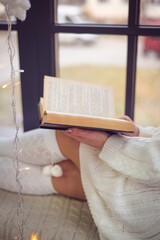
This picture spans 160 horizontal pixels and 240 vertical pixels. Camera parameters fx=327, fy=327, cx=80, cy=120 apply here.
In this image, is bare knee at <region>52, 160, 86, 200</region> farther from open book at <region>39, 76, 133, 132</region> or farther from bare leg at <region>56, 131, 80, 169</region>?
open book at <region>39, 76, 133, 132</region>

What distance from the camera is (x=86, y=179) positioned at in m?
1.14

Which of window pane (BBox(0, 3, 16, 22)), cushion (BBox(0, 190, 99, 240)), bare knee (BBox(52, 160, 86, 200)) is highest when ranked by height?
window pane (BBox(0, 3, 16, 22))

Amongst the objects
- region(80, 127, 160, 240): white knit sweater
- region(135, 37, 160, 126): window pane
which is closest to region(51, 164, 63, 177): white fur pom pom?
region(80, 127, 160, 240): white knit sweater

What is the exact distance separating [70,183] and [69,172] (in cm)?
4

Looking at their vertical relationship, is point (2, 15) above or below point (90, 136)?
above

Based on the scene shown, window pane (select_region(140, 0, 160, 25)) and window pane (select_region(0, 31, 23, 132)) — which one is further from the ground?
window pane (select_region(140, 0, 160, 25))

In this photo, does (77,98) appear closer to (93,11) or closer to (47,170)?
(47,170)

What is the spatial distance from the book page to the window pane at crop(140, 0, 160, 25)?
0.36m

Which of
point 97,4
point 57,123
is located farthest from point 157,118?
point 57,123

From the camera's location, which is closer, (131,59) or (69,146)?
(69,146)

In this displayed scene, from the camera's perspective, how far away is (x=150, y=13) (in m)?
1.34

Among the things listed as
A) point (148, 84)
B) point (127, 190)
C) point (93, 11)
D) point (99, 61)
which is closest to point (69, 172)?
point (127, 190)

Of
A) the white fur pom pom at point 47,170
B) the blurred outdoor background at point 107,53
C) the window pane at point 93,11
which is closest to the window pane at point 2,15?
the blurred outdoor background at point 107,53

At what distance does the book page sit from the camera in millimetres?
1086
